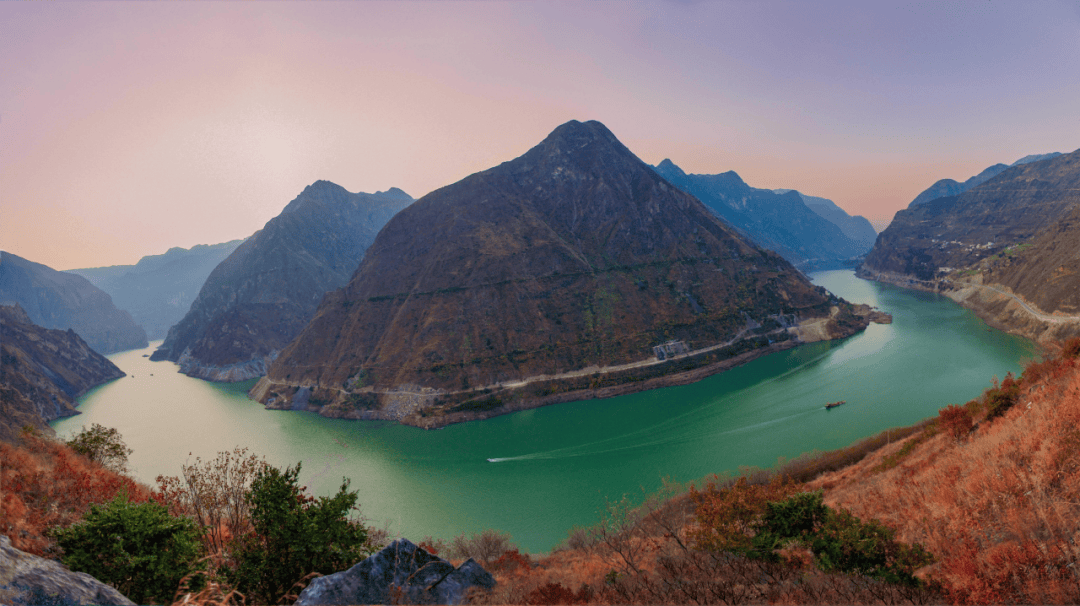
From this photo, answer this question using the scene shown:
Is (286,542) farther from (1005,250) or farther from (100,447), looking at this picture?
(1005,250)

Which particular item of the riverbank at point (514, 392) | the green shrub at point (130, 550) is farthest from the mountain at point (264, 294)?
the green shrub at point (130, 550)

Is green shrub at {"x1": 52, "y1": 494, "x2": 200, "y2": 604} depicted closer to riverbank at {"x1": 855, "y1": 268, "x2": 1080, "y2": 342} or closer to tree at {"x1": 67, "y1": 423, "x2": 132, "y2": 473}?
tree at {"x1": 67, "y1": 423, "x2": 132, "y2": 473}

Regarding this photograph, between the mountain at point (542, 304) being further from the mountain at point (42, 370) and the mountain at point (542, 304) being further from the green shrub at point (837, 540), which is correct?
the green shrub at point (837, 540)

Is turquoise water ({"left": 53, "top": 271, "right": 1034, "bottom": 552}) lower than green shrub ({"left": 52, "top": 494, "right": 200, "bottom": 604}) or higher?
lower

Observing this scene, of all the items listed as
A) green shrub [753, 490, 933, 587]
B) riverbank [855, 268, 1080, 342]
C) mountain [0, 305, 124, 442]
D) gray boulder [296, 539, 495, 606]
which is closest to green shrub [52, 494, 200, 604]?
gray boulder [296, 539, 495, 606]

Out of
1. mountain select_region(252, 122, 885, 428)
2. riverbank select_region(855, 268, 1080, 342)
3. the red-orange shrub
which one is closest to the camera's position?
the red-orange shrub

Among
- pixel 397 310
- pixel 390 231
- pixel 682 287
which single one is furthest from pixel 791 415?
pixel 390 231

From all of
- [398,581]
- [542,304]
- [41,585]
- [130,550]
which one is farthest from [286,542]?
[542,304]
